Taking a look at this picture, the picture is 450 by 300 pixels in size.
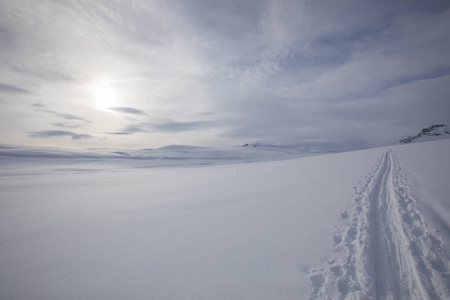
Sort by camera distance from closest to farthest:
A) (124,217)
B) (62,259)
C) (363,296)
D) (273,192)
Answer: (363,296)
(62,259)
(124,217)
(273,192)

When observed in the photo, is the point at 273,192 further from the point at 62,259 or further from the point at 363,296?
the point at 62,259

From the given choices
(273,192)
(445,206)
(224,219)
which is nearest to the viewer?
(445,206)

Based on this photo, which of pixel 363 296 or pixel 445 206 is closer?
pixel 363 296

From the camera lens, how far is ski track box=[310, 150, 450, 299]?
2.20 meters

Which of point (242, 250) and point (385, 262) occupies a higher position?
point (385, 262)

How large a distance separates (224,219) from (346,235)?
2.69 metres

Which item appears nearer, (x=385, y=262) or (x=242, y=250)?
(x=385, y=262)

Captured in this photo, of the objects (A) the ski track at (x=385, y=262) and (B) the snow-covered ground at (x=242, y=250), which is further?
(B) the snow-covered ground at (x=242, y=250)

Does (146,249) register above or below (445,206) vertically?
below

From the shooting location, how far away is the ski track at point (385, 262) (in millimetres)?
2201

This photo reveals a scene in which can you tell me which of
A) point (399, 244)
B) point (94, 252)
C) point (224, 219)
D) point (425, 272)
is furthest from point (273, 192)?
point (94, 252)

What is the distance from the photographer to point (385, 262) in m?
2.62

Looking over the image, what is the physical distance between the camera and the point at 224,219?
4.79 metres

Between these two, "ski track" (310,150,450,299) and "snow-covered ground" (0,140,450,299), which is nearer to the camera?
"ski track" (310,150,450,299)
